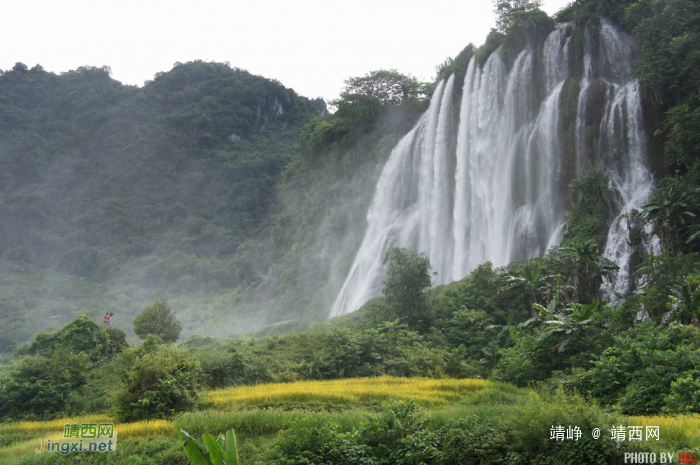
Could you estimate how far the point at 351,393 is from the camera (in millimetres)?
9836

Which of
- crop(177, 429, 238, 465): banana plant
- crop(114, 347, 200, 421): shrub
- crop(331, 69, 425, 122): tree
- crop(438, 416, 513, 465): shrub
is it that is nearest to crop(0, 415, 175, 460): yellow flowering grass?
crop(114, 347, 200, 421): shrub

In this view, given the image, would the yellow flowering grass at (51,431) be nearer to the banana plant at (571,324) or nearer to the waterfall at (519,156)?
the banana plant at (571,324)

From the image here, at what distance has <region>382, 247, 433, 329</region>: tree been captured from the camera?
16922mm

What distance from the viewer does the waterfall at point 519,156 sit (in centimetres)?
1828

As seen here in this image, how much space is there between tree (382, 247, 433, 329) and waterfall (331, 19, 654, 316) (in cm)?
592

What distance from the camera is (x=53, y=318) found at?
47469 millimetres

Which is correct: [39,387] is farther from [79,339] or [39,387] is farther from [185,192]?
[185,192]

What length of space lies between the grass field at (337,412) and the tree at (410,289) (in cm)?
539

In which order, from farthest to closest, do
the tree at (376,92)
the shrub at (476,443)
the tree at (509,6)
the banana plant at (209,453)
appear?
the tree at (376,92), the tree at (509,6), the shrub at (476,443), the banana plant at (209,453)

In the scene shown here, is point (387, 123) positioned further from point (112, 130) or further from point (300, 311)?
point (112, 130)

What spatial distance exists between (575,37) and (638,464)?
21.5 meters

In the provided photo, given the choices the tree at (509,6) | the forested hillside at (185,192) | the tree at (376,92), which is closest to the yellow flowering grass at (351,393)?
the forested hillside at (185,192)

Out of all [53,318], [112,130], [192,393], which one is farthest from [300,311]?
[112,130]

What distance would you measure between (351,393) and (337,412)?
3.74ft
